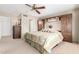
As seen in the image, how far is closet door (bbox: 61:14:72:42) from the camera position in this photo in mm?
1229

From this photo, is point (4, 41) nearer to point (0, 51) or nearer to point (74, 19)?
point (0, 51)

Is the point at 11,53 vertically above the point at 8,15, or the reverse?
the point at 8,15

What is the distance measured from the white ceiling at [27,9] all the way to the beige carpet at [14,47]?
0.42m

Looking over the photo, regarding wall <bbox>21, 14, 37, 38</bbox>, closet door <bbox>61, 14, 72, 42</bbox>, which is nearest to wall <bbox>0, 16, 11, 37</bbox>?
wall <bbox>21, 14, 37, 38</bbox>

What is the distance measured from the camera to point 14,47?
1.38 m

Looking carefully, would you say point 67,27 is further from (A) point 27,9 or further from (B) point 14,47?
(B) point 14,47

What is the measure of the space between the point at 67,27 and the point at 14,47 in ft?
2.83

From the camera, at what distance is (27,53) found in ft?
4.30

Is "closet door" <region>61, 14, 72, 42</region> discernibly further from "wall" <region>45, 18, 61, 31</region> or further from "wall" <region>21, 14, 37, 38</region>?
"wall" <region>21, 14, 37, 38</region>

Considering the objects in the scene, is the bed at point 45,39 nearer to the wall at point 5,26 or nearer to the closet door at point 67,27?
the closet door at point 67,27

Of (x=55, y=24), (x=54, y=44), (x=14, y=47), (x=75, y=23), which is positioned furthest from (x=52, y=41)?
(x=14, y=47)

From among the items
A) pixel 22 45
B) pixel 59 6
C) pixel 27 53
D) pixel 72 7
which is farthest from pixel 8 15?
pixel 72 7

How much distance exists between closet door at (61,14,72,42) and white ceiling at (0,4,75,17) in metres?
0.13
